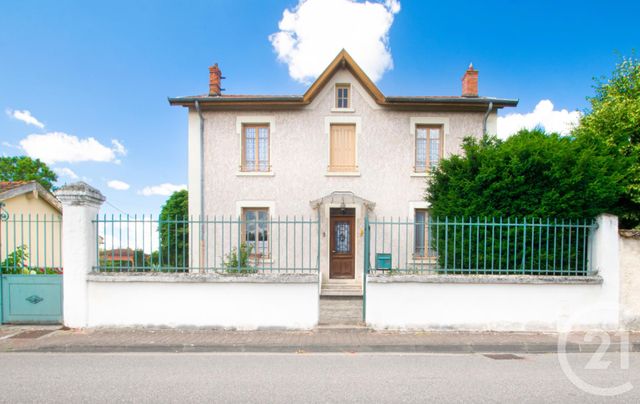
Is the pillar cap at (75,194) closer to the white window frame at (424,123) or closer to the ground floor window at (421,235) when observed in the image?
the ground floor window at (421,235)

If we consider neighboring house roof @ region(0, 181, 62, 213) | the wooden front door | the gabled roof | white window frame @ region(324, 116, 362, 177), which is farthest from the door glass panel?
neighboring house roof @ region(0, 181, 62, 213)

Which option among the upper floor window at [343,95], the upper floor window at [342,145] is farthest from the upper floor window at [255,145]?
the upper floor window at [343,95]

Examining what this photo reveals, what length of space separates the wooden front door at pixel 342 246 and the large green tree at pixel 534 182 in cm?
515

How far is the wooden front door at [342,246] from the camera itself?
39.7 feet

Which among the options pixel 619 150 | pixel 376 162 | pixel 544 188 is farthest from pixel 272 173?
pixel 619 150

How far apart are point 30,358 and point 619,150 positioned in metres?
12.5

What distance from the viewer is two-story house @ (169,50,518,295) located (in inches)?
469

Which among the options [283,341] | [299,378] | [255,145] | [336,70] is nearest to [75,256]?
[283,341]

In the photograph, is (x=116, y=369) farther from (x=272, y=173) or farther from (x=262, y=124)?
(x=262, y=124)

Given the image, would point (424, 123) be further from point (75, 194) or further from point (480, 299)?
point (75, 194)

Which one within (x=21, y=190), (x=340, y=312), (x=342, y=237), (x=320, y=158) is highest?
(x=320, y=158)

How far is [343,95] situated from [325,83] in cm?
73

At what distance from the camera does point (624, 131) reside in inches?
367

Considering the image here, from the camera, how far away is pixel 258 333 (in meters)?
6.36
